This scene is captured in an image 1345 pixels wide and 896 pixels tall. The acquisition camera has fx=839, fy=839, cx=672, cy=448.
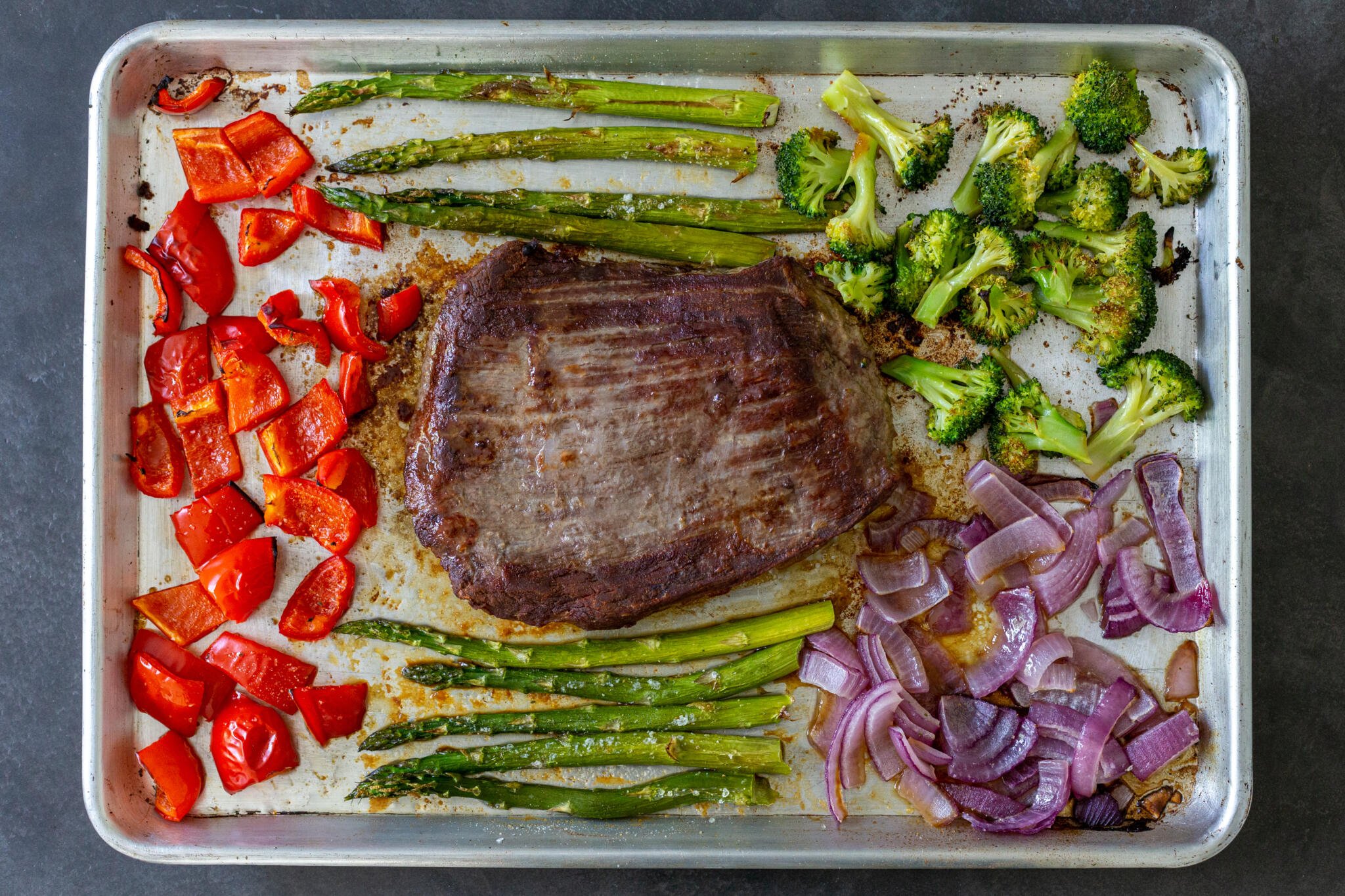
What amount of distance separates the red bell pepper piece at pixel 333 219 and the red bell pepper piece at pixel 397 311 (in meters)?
0.33

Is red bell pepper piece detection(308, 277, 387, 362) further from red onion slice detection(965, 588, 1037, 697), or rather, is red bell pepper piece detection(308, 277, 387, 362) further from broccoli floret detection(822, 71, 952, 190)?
red onion slice detection(965, 588, 1037, 697)

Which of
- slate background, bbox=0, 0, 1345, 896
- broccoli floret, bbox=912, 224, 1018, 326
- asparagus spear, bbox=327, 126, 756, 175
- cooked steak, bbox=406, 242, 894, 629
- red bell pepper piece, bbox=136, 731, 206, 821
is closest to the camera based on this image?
cooked steak, bbox=406, 242, 894, 629

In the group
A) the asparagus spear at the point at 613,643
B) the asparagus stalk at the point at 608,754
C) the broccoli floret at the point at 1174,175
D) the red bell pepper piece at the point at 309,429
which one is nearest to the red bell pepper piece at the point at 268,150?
the red bell pepper piece at the point at 309,429

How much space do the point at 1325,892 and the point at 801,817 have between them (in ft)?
10.9

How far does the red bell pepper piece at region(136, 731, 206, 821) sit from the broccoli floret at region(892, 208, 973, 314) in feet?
15.9

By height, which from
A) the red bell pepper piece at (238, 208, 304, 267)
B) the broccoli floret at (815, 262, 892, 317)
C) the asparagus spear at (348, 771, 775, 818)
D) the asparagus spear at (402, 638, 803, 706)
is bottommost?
the asparagus spear at (348, 771, 775, 818)

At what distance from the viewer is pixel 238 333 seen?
4.84 m

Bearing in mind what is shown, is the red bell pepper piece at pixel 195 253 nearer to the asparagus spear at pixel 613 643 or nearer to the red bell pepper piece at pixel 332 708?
the asparagus spear at pixel 613 643

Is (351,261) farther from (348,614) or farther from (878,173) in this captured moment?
(878,173)

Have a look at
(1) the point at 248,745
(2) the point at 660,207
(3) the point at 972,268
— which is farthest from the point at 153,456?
(3) the point at 972,268

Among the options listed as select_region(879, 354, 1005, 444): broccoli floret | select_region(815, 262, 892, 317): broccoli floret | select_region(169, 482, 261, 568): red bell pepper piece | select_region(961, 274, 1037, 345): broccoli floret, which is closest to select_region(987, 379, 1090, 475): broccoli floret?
select_region(879, 354, 1005, 444): broccoli floret

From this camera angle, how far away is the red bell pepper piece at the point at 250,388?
477 cm

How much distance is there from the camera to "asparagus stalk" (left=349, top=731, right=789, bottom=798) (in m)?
4.80

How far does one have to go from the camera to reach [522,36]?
4715 mm
